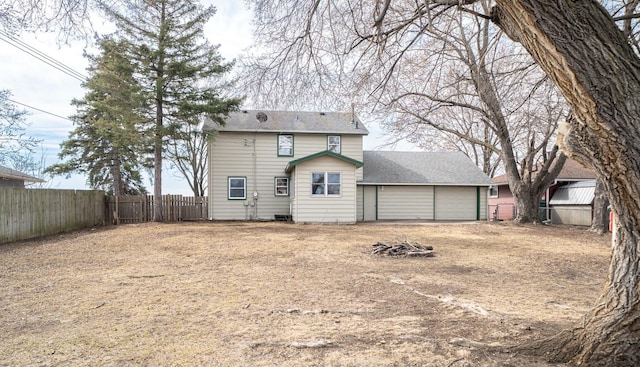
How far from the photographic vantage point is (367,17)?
22.3 feet

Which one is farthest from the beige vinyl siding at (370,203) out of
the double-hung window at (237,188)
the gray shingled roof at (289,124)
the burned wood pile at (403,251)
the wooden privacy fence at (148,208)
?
the burned wood pile at (403,251)

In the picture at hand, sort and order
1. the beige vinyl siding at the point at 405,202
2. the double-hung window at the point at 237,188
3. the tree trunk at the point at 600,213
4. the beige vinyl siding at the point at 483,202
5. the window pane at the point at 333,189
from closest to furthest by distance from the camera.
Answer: the tree trunk at the point at 600,213 < the window pane at the point at 333,189 < the double-hung window at the point at 237,188 < the beige vinyl siding at the point at 405,202 < the beige vinyl siding at the point at 483,202

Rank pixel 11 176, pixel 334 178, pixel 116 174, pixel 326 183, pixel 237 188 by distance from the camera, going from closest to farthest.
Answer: pixel 326 183
pixel 334 178
pixel 11 176
pixel 237 188
pixel 116 174

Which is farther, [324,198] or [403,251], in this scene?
[324,198]

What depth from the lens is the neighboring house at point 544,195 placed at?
22312mm

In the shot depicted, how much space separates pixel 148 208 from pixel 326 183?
8.64 meters

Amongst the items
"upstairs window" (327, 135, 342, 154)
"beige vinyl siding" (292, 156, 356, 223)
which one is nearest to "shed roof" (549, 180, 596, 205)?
"beige vinyl siding" (292, 156, 356, 223)

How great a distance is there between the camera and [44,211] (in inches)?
490

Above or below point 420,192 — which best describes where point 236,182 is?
above

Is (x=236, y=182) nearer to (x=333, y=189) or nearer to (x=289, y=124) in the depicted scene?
(x=289, y=124)

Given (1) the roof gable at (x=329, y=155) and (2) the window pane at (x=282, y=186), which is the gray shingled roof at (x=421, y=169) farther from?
(2) the window pane at (x=282, y=186)

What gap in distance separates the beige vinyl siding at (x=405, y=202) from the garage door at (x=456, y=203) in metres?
0.54

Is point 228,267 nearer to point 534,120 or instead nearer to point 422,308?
point 422,308

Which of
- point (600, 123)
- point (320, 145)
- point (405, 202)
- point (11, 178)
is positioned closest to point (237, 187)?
point (320, 145)
